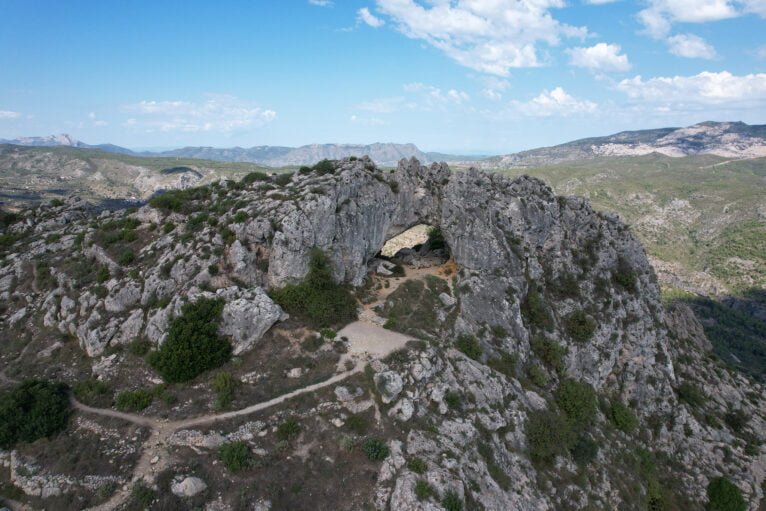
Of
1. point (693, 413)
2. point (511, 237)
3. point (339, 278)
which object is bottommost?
point (693, 413)

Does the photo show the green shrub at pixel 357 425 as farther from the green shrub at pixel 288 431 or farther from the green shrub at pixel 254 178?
the green shrub at pixel 254 178

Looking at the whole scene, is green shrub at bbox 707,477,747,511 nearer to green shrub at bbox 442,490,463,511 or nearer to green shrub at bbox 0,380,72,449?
green shrub at bbox 442,490,463,511

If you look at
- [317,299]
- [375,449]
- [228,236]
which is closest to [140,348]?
[228,236]

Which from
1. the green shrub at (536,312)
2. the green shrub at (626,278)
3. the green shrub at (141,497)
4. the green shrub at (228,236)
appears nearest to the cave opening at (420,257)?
the green shrub at (536,312)

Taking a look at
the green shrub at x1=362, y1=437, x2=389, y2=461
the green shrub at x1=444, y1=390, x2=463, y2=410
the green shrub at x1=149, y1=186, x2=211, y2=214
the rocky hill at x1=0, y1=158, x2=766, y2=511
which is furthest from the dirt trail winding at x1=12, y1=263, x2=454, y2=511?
the green shrub at x1=149, y1=186, x2=211, y2=214

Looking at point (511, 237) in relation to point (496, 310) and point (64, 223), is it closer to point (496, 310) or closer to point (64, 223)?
point (496, 310)

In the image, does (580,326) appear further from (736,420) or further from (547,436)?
(736,420)

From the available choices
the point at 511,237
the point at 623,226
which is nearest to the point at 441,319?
the point at 511,237
